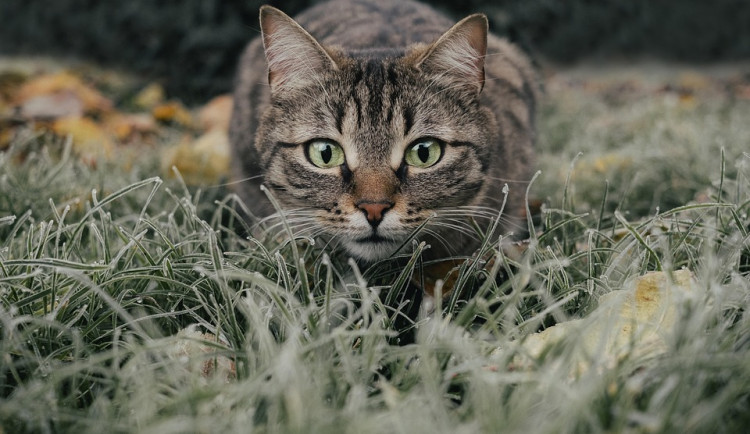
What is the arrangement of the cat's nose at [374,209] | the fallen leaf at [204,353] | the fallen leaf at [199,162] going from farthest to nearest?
the fallen leaf at [199,162]
the cat's nose at [374,209]
the fallen leaf at [204,353]

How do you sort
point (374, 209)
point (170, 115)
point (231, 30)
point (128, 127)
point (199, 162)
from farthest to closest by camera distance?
point (231, 30)
point (170, 115)
point (128, 127)
point (199, 162)
point (374, 209)

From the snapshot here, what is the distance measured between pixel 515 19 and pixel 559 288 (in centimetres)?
386

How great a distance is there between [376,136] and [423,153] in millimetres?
151

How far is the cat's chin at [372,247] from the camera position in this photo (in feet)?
5.41

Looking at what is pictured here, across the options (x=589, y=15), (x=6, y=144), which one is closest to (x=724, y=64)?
(x=589, y=15)

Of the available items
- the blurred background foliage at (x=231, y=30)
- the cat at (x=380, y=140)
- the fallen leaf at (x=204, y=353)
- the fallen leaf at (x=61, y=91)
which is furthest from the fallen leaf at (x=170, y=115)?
the fallen leaf at (x=204, y=353)

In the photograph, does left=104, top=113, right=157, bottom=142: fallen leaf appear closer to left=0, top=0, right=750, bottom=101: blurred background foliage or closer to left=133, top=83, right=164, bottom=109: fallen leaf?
left=133, top=83, right=164, bottom=109: fallen leaf

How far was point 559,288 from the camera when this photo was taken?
1491 mm

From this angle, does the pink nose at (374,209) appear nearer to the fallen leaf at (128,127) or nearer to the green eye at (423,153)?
the green eye at (423,153)

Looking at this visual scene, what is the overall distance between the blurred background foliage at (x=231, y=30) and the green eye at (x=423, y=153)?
9.76 ft

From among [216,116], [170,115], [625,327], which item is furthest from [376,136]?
[170,115]

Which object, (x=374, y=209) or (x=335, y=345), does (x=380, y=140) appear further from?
(x=335, y=345)

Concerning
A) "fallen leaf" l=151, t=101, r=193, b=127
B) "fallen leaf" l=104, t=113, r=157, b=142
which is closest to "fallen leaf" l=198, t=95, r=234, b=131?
"fallen leaf" l=151, t=101, r=193, b=127

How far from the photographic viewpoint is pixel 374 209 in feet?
5.17
